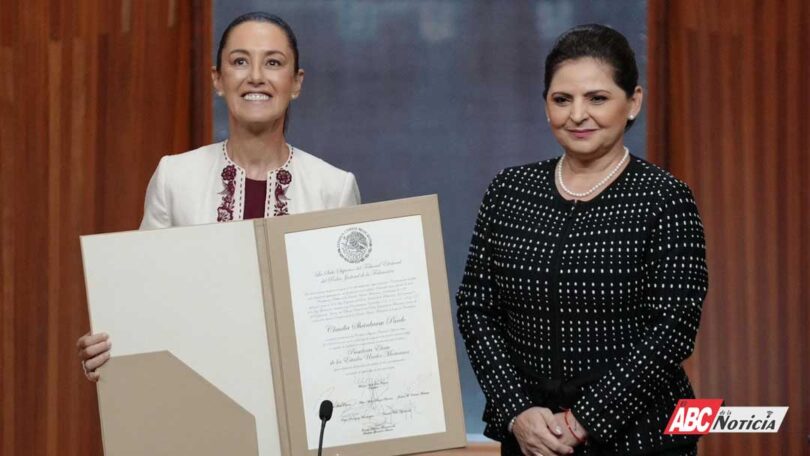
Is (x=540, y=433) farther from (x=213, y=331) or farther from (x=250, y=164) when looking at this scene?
(x=250, y=164)

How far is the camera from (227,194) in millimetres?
2254

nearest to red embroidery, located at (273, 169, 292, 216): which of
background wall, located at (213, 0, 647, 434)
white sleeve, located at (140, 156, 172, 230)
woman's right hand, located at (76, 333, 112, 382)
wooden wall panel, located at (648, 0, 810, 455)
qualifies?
white sleeve, located at (140, 156, 172, 230)

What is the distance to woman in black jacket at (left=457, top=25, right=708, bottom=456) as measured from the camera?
1.92 m

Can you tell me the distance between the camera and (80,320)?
327 centimetres

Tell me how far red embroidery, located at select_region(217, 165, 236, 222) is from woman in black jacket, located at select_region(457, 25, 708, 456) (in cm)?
59

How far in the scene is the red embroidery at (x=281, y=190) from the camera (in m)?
2.25

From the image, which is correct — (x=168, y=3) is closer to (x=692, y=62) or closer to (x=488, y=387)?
(x=692, y=62)

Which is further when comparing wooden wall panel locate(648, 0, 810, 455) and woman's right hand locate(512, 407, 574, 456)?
wooden wall panel locate(648, 0, 810, 455)

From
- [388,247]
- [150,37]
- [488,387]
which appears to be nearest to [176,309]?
[388,247]

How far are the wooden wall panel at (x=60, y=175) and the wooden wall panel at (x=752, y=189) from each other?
1.81 metres

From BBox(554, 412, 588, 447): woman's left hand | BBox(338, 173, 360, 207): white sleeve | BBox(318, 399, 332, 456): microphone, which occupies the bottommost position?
BBox(554, 412, 588, 447): woman's left hand

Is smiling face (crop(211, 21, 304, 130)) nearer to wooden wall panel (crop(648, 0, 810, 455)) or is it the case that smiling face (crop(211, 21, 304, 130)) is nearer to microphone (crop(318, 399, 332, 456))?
microphone (crop(318, 399, 332, 456))

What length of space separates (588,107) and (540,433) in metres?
0.64

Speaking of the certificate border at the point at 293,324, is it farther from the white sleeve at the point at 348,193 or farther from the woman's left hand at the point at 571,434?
the white sleeve at the point at 348,193
